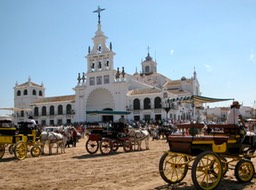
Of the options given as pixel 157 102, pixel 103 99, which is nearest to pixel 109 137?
pixel 157 102

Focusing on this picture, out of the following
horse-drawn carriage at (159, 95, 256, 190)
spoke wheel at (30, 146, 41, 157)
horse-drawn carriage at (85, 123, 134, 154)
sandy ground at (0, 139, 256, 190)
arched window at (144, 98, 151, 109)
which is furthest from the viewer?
arched window at (144, 98, 151, 109)

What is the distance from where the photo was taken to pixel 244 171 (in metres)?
7.75

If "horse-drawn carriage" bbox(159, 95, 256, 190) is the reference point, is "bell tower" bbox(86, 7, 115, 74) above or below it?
above

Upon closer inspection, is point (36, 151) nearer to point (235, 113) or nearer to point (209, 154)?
point (235, 113)

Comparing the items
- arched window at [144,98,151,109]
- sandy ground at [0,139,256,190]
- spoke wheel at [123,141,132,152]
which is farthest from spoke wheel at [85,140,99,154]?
arched window at [144,98,151,109]

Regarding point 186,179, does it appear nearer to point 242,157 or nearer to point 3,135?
point 242,157

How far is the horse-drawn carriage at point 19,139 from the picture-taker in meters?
13.3

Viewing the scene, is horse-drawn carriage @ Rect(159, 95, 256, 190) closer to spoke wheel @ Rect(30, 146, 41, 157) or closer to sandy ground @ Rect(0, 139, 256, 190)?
sandy ground @ Rect(0, 139, 256, 190)

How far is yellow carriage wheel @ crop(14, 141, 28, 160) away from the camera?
1333 cm

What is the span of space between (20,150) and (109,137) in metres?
4.44

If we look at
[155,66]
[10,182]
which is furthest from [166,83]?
[10,182]

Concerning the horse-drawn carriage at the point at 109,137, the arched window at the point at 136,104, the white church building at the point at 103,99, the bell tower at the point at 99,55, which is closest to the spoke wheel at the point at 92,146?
the horse-drawn carriage at the point at 109,137

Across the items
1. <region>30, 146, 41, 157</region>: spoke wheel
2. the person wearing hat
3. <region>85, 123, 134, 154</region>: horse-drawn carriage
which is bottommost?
<region>30, 146, 41, 157</region>: spoke wheel

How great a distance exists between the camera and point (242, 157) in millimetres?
7945
